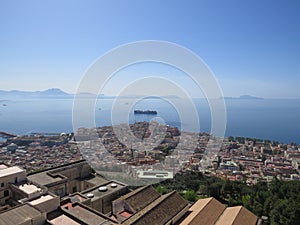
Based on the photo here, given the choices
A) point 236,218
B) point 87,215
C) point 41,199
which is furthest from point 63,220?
point 236,218

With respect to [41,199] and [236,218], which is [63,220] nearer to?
[41,199]

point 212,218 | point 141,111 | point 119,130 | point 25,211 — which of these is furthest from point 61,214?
point 141,111

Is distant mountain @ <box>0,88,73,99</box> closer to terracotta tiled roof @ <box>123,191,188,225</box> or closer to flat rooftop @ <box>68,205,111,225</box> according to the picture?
flat rooftop @ <box>68,205,111,225</box>

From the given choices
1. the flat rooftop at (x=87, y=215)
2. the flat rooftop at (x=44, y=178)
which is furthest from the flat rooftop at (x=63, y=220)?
the flat rooftop at (x=44, y=178)

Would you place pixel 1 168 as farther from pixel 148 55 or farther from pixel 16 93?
pixel 16 93

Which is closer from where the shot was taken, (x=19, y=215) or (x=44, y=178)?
(x=19, y=215)

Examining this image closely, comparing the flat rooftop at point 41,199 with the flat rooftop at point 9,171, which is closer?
the flat rooftop at point 41,199

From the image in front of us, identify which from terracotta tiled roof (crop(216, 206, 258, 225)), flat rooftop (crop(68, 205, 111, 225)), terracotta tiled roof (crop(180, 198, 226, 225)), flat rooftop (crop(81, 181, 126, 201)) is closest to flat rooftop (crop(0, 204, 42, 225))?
flat rooftop (crop(68, 205, 111, 225))

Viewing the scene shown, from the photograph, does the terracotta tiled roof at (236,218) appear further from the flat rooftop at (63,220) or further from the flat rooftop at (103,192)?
the flat rooftop at (63,220)
